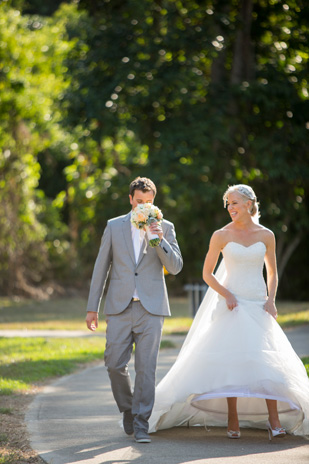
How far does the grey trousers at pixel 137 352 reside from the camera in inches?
251

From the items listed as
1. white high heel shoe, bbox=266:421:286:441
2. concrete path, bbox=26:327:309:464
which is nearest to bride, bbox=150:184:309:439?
white high heel shoe, bbox=266:421:286:441

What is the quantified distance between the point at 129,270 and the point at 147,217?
497 millimetres

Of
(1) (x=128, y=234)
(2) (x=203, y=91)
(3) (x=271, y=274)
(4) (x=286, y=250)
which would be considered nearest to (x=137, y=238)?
(1) (x=128, y=234)

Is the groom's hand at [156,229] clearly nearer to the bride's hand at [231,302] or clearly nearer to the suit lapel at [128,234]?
the suit lapel at [128,234]

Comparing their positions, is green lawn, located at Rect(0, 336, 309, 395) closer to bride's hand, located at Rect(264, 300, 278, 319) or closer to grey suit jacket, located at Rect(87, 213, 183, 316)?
grey suit jacket, located at Rect(87, 213, 183, 316)

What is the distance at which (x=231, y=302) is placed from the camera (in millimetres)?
6621

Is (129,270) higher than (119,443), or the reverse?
(129,270)

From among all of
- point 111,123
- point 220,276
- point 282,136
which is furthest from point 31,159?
point 220,276

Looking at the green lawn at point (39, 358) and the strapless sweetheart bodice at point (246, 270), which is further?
the green lawn at point (39, 358)

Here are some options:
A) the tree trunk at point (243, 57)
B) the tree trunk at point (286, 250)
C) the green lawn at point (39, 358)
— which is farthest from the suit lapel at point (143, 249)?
the tree trunk at point (286, 250)

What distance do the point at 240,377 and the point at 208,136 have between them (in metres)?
14.1

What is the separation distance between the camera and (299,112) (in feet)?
66.9

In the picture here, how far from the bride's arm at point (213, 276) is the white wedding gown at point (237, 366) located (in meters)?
0.07

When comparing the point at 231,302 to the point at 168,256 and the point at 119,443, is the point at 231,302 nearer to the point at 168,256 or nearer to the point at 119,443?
the point at 168,256
